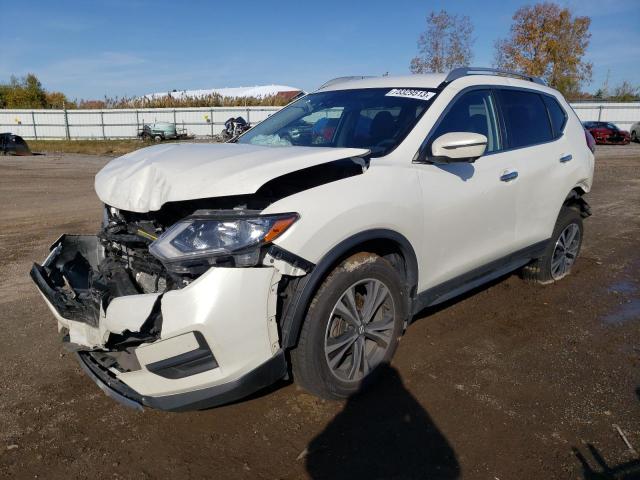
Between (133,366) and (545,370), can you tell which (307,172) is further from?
(545,370)

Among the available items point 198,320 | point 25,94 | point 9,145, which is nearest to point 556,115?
point 198,320

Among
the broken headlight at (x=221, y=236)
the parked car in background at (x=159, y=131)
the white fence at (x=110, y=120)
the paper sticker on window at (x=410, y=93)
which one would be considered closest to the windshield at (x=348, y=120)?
the paper sticker on window at (x=410, y=93)

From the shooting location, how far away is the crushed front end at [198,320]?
7.52ft

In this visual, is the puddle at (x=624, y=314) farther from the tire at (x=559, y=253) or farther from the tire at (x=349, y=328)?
the tire at (x=349, y=328)

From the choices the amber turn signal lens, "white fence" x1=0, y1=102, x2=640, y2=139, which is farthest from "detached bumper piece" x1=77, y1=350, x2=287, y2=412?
"white fence" x1=0, y1=102, x2=640, y2=139

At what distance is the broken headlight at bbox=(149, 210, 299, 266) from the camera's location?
92.5 inches

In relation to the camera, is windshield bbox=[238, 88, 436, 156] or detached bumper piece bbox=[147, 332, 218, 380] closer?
detached bumper piece bbox=[147, 332, 218, 380]

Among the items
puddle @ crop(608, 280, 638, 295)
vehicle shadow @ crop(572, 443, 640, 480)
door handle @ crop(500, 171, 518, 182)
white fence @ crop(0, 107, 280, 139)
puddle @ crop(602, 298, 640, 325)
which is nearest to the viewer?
vehicle shadow @ crop(572, 443, 640, 480)

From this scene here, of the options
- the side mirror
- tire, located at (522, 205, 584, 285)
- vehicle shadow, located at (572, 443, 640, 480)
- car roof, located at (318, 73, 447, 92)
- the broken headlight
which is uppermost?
car roof, located at (318, 73, 447, 92)

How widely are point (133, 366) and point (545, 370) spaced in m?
2.62

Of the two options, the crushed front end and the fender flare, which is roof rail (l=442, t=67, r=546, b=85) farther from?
the crushed front end

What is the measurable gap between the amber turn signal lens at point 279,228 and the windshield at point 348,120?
991mm

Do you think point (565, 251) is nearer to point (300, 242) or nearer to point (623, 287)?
point (623, 287)

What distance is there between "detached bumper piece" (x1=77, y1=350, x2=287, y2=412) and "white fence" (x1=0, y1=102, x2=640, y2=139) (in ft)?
120
